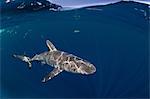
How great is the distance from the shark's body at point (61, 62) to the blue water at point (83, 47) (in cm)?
2

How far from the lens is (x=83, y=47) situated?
1.48 m

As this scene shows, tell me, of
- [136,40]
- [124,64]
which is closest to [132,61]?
[124,64]

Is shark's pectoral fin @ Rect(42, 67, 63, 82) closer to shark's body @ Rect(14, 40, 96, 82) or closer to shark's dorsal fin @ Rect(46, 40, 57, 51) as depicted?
shark's body @ Rect(14, 40, 96, 82)

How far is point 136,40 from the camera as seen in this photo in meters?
1.53

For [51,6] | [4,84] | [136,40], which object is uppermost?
[51,6]

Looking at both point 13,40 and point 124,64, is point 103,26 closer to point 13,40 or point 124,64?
point 124,64

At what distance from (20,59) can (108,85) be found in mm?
422

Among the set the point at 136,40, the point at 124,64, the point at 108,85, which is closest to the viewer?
the point at 108,85

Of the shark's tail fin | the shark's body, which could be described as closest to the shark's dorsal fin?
the shark's body

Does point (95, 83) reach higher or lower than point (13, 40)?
lower

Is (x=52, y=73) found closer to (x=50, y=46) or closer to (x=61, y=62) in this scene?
(x=61, y=62)

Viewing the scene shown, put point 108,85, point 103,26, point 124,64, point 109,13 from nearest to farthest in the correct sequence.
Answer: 1. point 108,85
2. point 124,64
3. point 103,26
4. point 109,13

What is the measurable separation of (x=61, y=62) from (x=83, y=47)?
0.53 ft

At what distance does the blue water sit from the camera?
1243 millimetres
